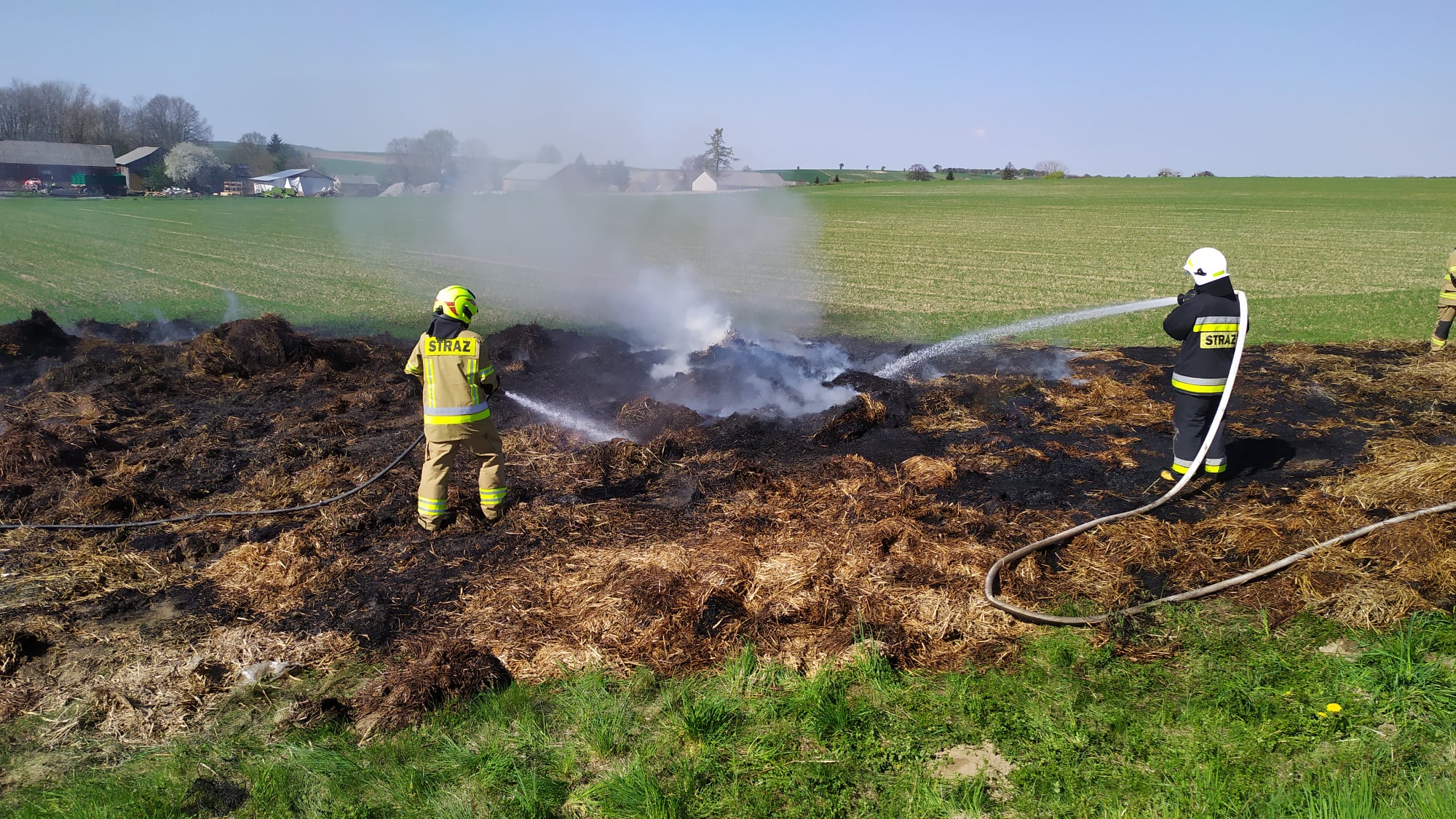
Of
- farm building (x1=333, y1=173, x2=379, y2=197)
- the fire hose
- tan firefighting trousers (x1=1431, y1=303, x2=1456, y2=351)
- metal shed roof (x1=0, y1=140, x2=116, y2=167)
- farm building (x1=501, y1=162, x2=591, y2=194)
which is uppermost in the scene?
metal shed roof (x1=0, y1=140, x2=116, y2=167)

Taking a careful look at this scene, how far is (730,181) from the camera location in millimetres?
34156

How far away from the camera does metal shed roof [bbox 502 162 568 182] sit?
24.4 meters

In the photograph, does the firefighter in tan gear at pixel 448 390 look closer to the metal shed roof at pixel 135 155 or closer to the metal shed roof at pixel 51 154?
the metal shed roof at pixel 135 155

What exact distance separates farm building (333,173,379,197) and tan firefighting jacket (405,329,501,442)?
51.6 m

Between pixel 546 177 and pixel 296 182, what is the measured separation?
252 feet

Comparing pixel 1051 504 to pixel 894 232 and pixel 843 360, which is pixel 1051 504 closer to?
pixel 843 360

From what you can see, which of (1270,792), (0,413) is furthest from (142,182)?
(1270,792)

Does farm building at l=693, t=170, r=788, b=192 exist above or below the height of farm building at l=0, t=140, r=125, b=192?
below

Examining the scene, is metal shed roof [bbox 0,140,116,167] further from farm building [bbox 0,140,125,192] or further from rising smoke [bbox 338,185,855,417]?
rising smoke [bbox 338,185,855,417]

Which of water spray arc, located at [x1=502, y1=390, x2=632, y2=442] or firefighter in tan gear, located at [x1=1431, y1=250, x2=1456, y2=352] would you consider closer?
water spray arc, located at [x1=502, y1=390, x2=632, y2=442]

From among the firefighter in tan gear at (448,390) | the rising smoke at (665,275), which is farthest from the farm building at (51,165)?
the firefighter in tan gear at (448,390)

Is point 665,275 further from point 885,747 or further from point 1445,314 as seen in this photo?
point 885,747

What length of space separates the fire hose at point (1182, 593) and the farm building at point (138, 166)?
326 feet

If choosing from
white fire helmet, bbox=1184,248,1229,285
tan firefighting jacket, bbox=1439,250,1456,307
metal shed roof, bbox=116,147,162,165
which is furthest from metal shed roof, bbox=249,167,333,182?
white fire helmet, bbox=1184,248,1229,285
